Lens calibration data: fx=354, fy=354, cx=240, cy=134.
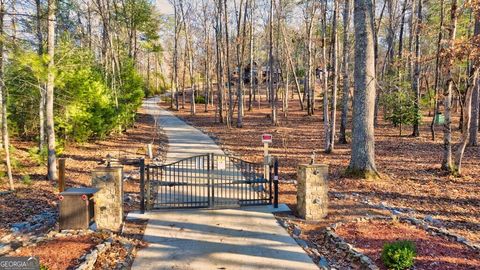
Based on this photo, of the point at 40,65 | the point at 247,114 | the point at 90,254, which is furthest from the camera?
the point at 247,114

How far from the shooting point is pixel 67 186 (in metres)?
9.34

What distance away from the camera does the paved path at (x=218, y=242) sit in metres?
5.26

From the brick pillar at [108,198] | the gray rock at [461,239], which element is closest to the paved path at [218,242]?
the brick pillar at [108,198]

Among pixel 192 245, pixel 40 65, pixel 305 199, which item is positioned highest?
pixel 40 65

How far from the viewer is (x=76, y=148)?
613 inches

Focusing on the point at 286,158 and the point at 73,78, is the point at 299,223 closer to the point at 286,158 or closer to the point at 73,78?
the point at 286,158

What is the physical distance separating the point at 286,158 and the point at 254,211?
6.01 metres

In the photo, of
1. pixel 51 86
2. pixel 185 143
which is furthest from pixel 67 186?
pixel 185 143

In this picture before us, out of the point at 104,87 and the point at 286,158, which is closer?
the point at 286,158

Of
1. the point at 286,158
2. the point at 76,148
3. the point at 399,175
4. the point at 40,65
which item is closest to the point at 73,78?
the point at 76,148

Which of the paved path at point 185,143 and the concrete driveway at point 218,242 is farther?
the paved path at point 185,143

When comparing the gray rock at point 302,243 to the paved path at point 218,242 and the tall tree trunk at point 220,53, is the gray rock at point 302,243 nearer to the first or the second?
the paved path at point 218,242

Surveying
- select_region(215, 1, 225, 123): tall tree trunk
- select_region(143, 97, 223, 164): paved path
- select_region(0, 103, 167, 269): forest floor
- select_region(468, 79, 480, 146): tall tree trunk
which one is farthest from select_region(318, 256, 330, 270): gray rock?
select_region(215, 1, 225, 123): tall tree trunk

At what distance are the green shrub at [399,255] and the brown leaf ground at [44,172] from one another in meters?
6.41
